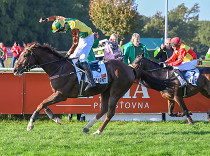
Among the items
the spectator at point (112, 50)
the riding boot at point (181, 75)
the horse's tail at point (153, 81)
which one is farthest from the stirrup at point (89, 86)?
the riding boot at point (181, 75)

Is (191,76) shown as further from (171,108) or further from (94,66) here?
(94,66)

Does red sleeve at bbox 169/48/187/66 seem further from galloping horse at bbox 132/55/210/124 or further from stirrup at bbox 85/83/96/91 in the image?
stirrup at bbox 85/83/96/91

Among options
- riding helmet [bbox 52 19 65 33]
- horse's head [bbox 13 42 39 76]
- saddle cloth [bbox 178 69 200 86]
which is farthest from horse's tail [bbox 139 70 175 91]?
horse's head [bbox 13 42 39 76]

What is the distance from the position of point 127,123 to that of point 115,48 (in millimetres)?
2155

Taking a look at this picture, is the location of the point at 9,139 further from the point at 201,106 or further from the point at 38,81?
the point at 201,106

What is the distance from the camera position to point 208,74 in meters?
10.3

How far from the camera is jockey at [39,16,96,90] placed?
8.05 metres

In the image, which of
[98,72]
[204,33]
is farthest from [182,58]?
[204,33]

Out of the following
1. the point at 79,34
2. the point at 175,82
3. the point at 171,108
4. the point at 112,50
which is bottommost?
the point at 171,108

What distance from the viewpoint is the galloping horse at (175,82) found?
396 inches

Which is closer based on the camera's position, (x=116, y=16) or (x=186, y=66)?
(x=186, y=66)

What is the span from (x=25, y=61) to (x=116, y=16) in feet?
88.6

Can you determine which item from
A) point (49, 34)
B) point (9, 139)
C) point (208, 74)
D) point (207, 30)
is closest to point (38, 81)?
point (9, 139)

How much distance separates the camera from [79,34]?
27.2 feet
